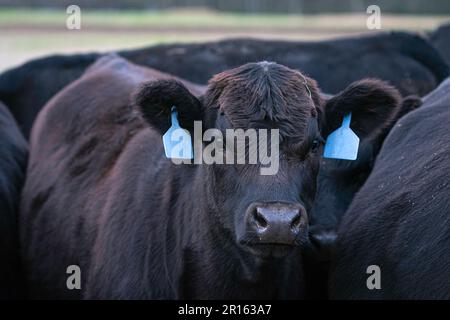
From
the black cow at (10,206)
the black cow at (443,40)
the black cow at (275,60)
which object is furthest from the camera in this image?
the black cow at (443,40)

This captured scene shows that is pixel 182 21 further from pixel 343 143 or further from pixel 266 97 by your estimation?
pixel 266 97

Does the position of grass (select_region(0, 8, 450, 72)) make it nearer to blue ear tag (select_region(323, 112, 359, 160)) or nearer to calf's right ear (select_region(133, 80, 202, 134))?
calf's right ear (select_region(133, 80, 202, 134))

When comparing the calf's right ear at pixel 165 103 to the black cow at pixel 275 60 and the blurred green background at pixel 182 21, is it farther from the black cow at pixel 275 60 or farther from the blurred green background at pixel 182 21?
the blurred green background at pixel 182 21

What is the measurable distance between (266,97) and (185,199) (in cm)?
77

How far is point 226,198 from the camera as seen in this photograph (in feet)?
14.8

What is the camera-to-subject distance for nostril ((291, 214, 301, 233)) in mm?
4141

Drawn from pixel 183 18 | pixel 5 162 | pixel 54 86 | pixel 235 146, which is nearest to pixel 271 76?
pixel 235 146

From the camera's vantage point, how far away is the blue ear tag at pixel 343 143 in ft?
15.8

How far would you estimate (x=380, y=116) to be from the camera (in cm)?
500

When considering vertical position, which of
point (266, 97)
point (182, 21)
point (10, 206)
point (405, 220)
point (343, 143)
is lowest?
point (10, 206)

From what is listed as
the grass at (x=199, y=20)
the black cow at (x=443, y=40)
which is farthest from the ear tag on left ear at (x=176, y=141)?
the grass at (x=199, y=20)

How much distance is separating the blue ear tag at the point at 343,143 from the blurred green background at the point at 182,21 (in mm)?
10633

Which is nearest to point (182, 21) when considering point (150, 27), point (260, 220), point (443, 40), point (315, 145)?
point (150, 27)

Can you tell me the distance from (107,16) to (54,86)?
17543mm
